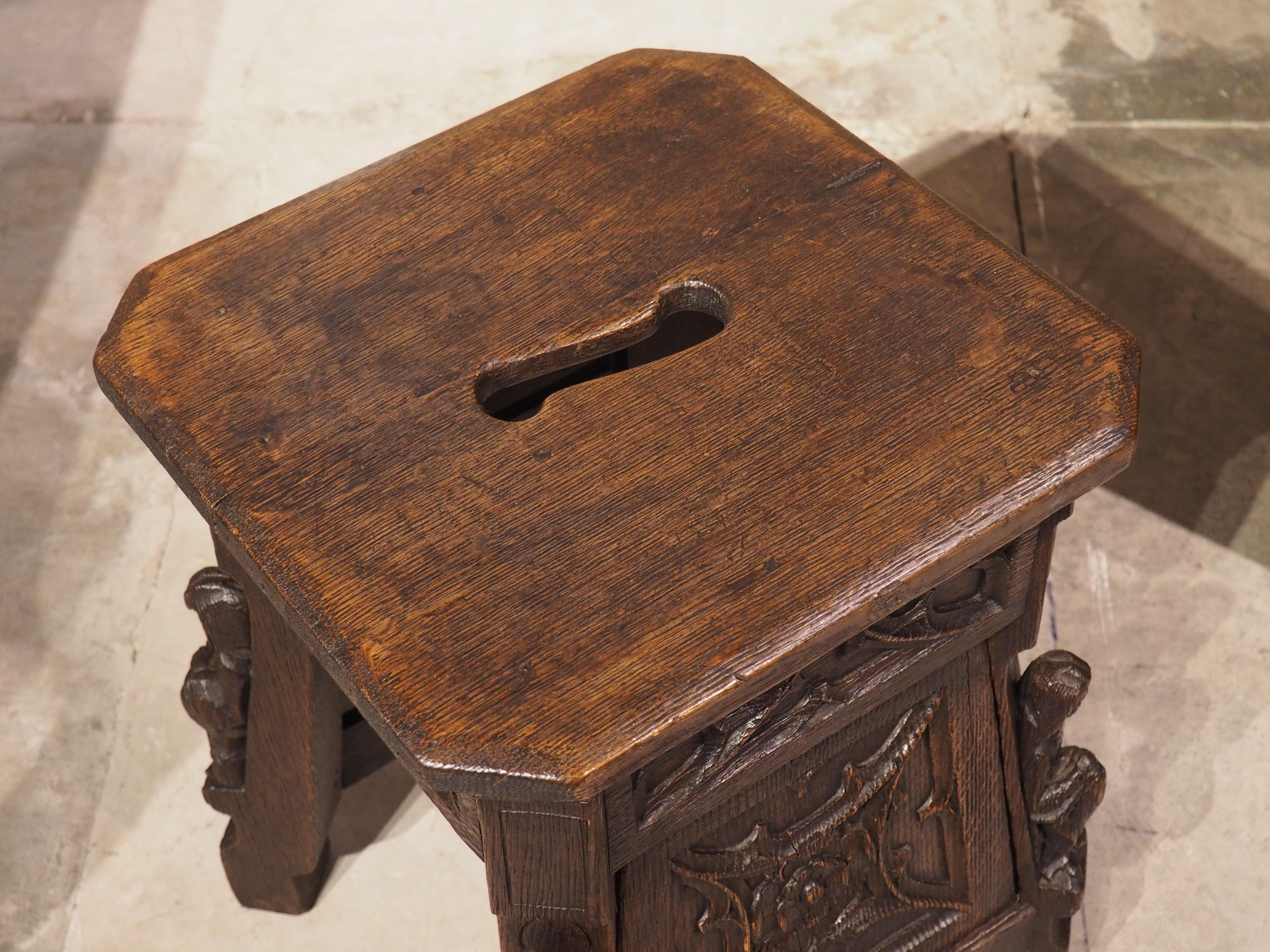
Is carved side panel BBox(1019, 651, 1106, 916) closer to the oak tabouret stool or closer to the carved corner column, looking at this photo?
the oak tabouret stool

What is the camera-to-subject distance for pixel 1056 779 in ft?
5.16

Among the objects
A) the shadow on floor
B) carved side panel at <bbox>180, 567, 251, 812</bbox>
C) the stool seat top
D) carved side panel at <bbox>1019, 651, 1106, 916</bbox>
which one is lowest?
the shadow on floor

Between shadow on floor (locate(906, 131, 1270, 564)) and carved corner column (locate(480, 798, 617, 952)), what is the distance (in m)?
1.26

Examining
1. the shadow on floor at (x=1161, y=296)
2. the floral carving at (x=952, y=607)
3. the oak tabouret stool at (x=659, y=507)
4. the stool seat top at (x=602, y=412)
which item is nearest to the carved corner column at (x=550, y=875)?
the oak tabouret stool at (x=659, y=507)

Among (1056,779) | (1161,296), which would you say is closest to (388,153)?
(1161,296)

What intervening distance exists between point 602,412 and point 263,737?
61cm

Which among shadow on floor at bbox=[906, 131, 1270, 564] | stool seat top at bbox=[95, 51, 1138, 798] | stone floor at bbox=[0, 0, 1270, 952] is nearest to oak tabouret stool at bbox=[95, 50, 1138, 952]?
stool seat top at bbox=[95, 51, 1138, 798]

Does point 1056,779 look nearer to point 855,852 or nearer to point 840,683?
point 855,852

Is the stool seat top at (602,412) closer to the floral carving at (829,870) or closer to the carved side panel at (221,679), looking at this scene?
the carved side panel at (221,679)

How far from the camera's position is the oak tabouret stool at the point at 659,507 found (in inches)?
45.1

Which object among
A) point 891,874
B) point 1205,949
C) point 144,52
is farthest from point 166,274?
point 144,52

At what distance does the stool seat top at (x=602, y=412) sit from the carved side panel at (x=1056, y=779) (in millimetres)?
315

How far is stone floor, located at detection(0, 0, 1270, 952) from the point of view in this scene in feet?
6.10

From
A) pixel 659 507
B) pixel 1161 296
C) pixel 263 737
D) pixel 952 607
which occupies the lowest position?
pixel 1161 296
